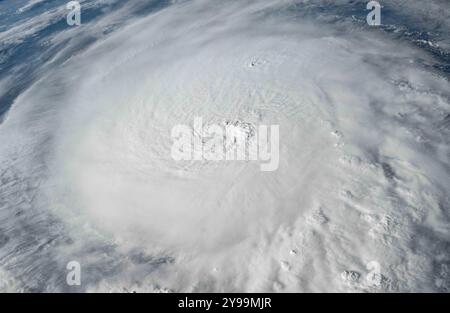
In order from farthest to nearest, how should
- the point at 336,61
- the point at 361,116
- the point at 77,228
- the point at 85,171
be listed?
the point at 336,61
the point at 85,171
the point at 361,116
the point at 77,228

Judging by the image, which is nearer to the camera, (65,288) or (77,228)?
(65,288)

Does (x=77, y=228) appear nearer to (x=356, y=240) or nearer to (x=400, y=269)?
(x=356, y=240)

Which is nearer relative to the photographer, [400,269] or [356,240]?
[400,269]

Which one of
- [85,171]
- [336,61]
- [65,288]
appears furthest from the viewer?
[336,61]

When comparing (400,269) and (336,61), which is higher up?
(336,61)

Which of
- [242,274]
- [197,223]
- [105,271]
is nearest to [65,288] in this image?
[105,271]

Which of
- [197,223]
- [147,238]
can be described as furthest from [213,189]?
[147,238]
